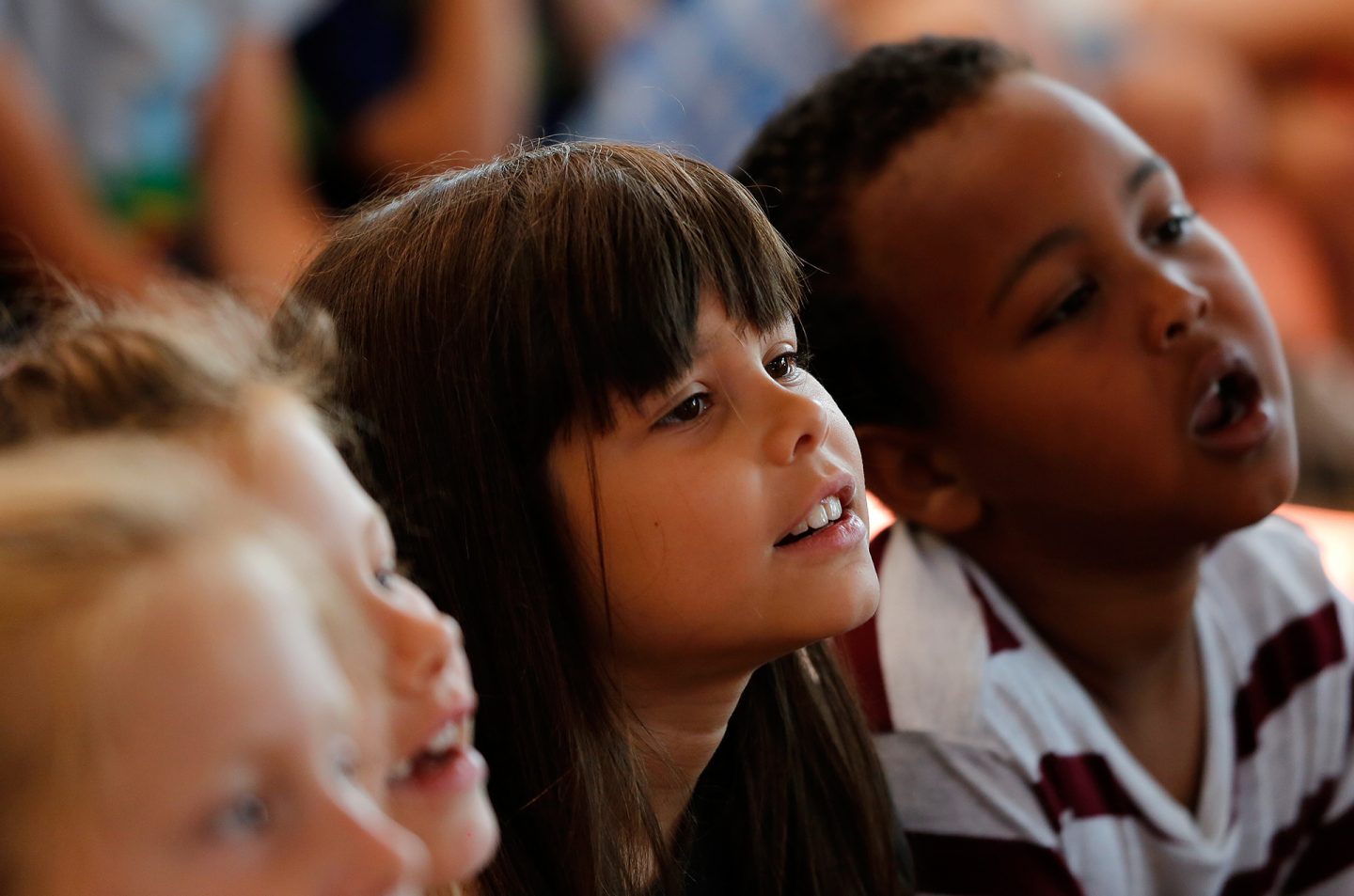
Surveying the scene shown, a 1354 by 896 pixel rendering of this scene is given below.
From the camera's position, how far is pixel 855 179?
81cm

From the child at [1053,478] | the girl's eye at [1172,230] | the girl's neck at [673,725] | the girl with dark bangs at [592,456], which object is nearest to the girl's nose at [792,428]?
the girl with dark bangs at [592,456]

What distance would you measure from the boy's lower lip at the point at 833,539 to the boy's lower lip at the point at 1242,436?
0.90 feet

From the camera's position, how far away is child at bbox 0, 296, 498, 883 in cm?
40

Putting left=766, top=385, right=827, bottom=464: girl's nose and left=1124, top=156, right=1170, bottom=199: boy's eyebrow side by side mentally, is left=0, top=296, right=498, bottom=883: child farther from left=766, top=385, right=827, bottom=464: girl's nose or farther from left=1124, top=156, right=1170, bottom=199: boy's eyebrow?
left=1124, top=156, right=1170, bottom=199: boy's eyebrow

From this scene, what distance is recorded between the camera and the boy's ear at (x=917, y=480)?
0.84 metres

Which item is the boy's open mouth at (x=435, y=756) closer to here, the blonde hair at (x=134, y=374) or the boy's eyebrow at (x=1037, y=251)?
the blonde hair at (x=134, y=374)

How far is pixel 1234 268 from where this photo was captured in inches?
31.6

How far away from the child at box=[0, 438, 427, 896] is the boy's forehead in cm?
51

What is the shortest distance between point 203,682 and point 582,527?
0.24 metres

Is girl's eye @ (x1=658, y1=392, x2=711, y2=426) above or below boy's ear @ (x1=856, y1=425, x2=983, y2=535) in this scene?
above

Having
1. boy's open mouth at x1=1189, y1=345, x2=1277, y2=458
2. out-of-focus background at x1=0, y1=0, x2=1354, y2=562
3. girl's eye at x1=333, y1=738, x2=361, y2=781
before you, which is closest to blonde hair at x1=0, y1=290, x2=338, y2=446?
girl's eye at x1=333, y1=738, x2=361, y2=781

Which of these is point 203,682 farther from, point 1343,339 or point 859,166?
point 1343,339

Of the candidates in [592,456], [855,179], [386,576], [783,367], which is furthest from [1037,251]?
[386,576]

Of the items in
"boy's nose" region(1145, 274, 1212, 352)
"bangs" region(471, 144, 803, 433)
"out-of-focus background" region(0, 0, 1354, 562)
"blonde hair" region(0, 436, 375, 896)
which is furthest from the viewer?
"out-of-focus background" region(0, 0, 1354, 562)
